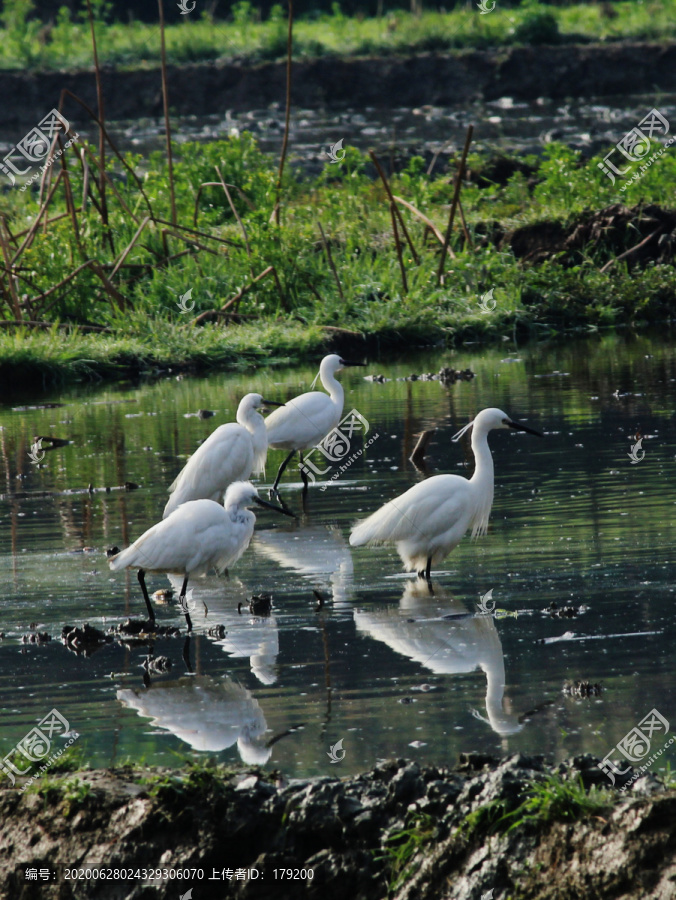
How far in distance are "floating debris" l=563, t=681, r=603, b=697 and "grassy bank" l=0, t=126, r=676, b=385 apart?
12760mm

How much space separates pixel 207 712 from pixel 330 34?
5265 cm

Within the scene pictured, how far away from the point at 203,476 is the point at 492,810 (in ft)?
19.4

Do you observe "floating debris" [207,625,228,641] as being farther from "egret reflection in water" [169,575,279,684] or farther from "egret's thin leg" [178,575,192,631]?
"egret's thin leg" [178,575,192,631]

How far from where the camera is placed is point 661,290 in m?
20.0

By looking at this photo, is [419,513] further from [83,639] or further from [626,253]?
[626,253]

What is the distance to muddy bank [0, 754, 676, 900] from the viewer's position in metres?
3.65

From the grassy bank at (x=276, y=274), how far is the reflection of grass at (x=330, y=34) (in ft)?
107

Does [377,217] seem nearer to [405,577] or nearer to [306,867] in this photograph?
[405,577]

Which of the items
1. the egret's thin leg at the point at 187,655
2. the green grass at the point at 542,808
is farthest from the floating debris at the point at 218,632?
the green grass at the point at 542,808

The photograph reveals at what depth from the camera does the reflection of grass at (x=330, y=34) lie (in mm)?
52344

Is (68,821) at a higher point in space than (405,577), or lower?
higher

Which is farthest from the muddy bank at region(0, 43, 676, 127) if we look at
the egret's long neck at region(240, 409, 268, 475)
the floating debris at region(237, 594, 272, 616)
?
the floating debris at region(237, 594, 272, 616)

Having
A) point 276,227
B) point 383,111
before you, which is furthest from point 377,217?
point 383,111

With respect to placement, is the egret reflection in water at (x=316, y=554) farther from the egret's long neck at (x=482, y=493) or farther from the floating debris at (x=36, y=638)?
the floating debris at (x=36, y=638)
